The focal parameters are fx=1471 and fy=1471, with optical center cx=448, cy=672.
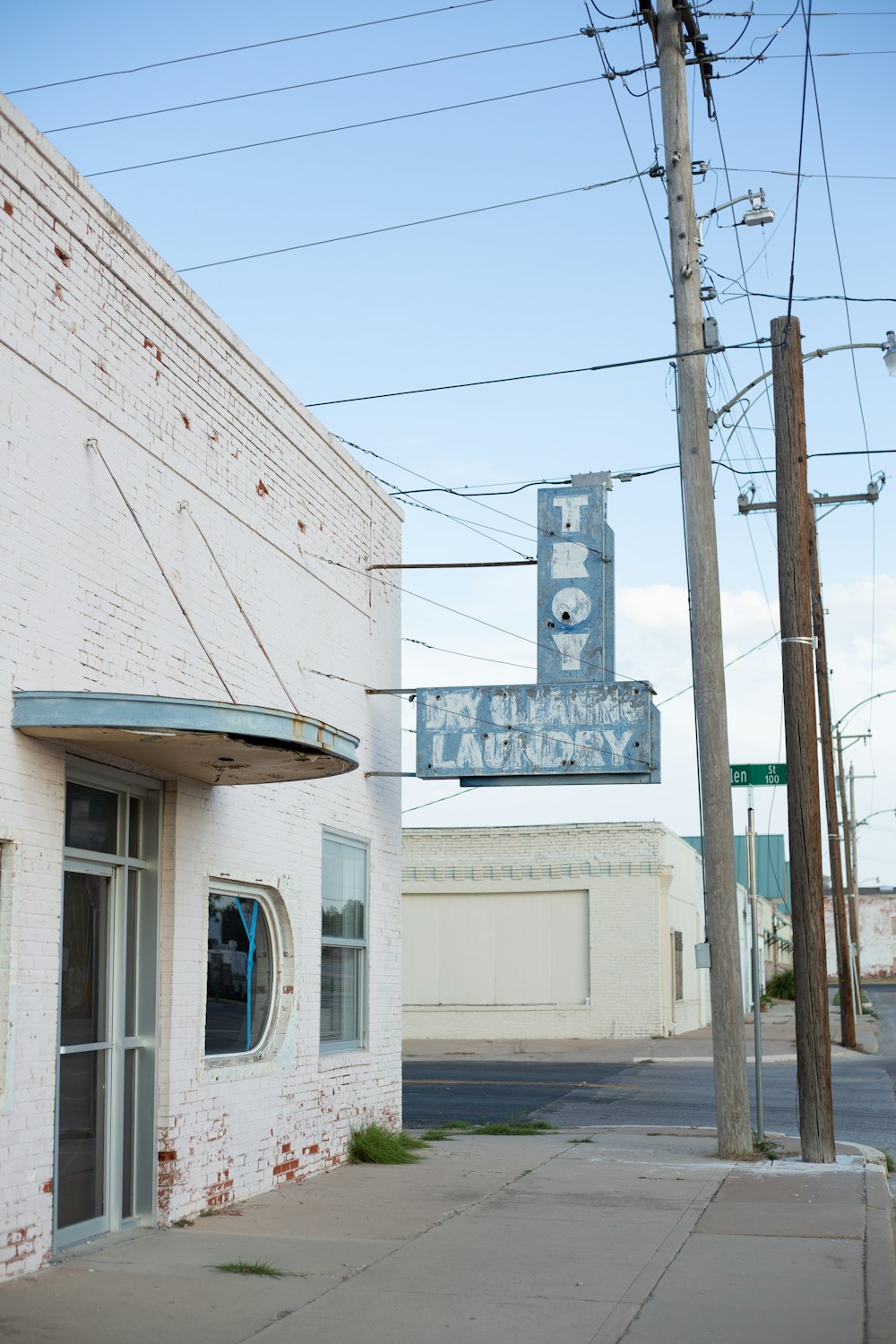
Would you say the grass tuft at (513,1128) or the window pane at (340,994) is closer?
the window pane at (340,994)

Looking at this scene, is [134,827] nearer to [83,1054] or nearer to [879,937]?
[83,1054]

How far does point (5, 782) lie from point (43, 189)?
11.1 ft

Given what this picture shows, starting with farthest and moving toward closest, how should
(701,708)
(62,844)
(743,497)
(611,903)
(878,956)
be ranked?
(878,956)
(611,903)
(743,497)
(701,708)
(62,844)

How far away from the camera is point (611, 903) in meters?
31.7

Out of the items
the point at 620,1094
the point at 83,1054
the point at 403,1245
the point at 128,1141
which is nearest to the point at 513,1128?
the point at 620,1094

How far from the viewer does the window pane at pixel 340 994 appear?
12633 millimetres

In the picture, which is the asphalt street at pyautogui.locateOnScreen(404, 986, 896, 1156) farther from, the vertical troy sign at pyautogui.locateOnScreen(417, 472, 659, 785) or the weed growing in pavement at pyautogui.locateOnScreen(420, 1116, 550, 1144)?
the vertical troy sign at pyautogui.locateOnScreen(417, 472, 659, 785)

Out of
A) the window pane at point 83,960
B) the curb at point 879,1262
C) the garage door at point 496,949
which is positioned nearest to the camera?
the curb at point 879,1262

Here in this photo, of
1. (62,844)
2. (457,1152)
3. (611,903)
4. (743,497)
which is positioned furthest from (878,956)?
(62,844)

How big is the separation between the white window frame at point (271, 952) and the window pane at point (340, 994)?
1.05 m

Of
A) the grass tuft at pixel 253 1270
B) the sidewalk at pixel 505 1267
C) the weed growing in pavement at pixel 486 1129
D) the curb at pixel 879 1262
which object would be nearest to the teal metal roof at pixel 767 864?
the weed growing in pavement at pixel 486 1129

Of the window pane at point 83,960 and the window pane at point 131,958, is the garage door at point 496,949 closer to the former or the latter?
the window pane at point 131,958

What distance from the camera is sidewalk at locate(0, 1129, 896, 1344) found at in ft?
22.7

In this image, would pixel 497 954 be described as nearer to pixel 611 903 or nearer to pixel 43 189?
pixel 611 903
